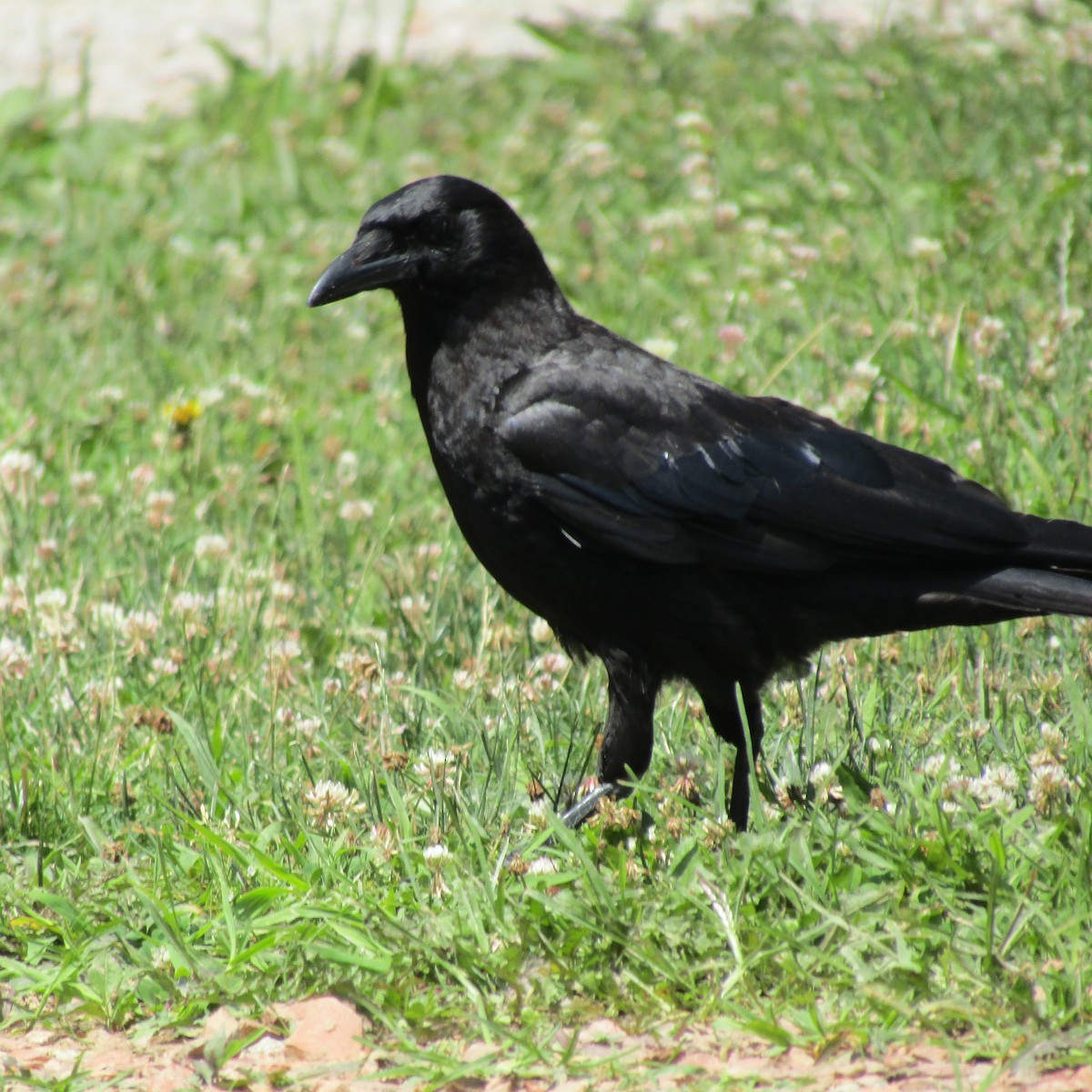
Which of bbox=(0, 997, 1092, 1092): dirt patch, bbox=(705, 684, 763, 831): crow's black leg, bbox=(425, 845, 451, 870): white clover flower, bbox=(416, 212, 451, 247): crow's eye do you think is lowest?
bbox=(0, 997, 1092, 1092): dirt patch

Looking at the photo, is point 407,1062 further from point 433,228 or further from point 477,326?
point 433,228

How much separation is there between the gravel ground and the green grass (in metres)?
0.61

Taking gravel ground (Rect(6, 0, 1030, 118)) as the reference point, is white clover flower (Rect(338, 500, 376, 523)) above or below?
below

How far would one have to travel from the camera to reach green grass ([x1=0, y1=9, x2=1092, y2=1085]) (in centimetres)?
277

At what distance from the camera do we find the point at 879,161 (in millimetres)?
6977

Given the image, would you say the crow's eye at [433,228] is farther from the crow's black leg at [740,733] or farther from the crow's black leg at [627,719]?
the crow's black leg at [740,733]

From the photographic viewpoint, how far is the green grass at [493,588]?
109 inches

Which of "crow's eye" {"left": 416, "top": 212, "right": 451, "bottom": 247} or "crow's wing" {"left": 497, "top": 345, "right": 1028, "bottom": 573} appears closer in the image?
"crow's wing" {"left": 497, "top": 345, "right": 1028, "bottom": 573}

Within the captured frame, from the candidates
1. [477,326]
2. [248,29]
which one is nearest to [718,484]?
[477,326]

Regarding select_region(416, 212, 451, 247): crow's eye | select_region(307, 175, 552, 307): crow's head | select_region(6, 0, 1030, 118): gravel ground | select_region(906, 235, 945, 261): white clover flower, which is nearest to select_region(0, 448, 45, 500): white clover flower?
select_region(307, 175, 552, 307): crow's head

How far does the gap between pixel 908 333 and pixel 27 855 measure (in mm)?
3419

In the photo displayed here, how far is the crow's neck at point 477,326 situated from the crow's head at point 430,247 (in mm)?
26

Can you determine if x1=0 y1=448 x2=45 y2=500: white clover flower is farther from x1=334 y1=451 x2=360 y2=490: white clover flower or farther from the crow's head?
the crow's head

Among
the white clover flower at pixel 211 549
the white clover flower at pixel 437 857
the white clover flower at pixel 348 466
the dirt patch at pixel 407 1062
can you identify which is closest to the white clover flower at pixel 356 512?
the white clover flower at pixel 348 466
